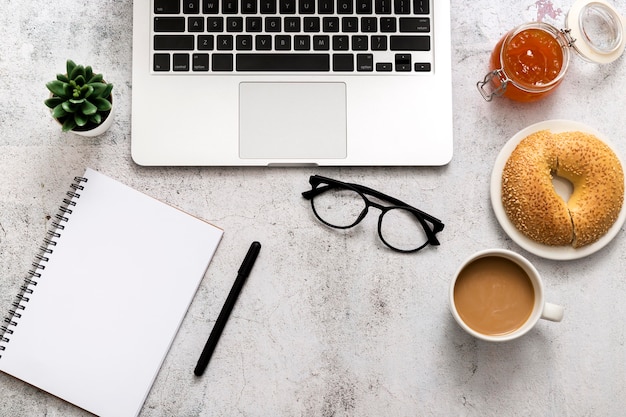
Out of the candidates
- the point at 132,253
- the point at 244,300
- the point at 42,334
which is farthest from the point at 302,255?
the point at 42,334

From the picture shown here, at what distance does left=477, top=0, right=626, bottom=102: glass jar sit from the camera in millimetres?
795

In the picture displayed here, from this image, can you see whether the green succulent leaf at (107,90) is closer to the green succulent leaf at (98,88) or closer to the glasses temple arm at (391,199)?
the green succulent leaf at (98,88)

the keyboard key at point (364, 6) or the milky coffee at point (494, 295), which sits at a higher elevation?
the keyboard key at point (364, 6)

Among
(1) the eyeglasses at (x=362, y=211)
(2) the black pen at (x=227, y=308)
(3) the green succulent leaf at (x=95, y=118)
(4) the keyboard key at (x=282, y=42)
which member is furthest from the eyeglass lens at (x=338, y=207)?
(3) the green succulent leaf at (x=95, y=118)

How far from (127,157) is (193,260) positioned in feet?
0.58

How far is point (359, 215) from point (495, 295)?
0.69ft

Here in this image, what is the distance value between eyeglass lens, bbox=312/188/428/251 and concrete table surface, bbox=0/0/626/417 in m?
0.02

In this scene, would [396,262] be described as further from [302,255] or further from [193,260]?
[193,260]

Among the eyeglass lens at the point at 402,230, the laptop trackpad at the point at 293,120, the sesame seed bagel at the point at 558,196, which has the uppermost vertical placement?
the laptop trackpad at the point at 293,120

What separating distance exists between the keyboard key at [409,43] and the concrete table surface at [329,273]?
2.6 inches

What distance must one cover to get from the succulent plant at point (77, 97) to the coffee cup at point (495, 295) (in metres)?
0.52

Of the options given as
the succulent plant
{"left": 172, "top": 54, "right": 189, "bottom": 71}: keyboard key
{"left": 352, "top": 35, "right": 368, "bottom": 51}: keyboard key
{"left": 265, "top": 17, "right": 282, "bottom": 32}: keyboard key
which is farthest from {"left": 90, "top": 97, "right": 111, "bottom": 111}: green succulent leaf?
{"left": 352, "top": 35, "right": 368, "bottom": 51}: keyboard key

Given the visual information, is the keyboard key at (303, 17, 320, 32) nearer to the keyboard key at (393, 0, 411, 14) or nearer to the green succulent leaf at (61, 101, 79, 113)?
the keyboard key at (393, 0, 411, 14)

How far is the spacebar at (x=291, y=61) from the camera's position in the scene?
794 millimetres
